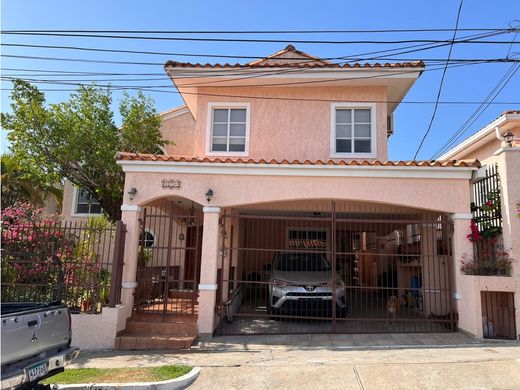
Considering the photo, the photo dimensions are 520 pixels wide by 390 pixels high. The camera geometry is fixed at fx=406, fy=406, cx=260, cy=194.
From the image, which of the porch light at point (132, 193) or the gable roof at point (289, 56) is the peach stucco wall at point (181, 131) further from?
the porch light at point (132, 193)

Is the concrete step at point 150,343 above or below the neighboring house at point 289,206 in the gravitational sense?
below

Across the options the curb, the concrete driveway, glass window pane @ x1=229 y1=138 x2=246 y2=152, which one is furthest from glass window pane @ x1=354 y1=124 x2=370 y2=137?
the curb

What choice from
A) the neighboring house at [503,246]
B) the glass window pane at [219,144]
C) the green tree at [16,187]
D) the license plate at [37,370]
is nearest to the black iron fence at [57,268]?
the license plate at [37,370]

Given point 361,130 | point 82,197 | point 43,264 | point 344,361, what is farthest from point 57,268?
point 361,130

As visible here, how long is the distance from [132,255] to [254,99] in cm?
567

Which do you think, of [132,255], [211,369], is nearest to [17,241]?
[132,255]

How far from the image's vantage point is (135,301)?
8945 mm

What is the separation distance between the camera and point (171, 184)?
8.80 metres

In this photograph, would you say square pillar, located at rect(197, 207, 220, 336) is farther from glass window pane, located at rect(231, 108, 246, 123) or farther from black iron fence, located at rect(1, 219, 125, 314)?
glass window pane, located at rect(231, 108, 246, 123)

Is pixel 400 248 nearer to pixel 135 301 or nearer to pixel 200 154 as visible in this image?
pixel 200 154

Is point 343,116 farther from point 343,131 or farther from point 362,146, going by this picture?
point 362,146

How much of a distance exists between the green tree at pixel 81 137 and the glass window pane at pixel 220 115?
1.89 meters

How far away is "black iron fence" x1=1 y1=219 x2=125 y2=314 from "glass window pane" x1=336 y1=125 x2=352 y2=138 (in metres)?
6.38

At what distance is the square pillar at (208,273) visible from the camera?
8352 millimetres
